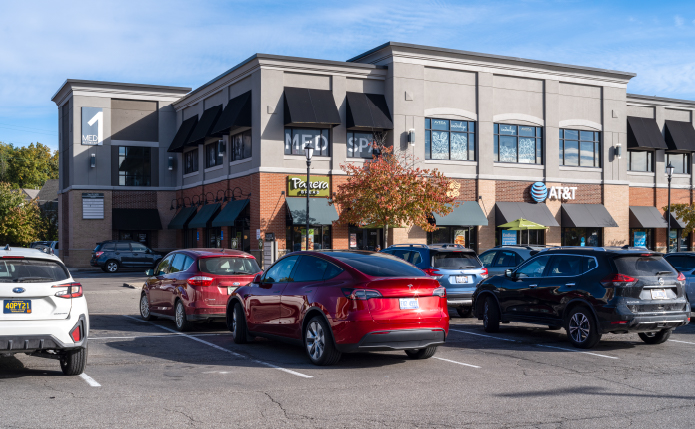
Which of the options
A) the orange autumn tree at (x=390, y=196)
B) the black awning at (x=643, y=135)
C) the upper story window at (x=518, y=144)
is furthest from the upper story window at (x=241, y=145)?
the black awning at (x=643, y=135)

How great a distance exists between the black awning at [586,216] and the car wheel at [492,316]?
76.3 feet

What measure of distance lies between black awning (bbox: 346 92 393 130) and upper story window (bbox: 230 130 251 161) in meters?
4.89

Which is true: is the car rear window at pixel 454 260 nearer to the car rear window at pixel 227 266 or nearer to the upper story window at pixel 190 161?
the car rear window at pixel 227 266

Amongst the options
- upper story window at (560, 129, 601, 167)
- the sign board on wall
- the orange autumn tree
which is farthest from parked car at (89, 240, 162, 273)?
upper story window at (560, 129, 601, 167)

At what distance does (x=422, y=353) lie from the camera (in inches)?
396

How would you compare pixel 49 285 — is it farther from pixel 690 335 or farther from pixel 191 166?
pixel 191 166

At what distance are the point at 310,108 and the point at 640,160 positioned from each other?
21.1 m

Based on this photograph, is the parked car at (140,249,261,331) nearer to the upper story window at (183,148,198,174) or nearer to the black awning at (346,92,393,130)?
the black awning at (346,92,393,130)

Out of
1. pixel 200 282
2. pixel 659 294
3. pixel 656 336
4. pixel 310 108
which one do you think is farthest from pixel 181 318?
pixel 310 108

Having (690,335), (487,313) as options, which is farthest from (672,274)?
(487,313)

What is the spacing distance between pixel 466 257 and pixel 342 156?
16526 mm

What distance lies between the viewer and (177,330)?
13.3 m

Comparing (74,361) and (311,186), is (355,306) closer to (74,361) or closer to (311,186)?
(74,361)

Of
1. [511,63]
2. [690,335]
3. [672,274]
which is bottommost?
[690,335]
